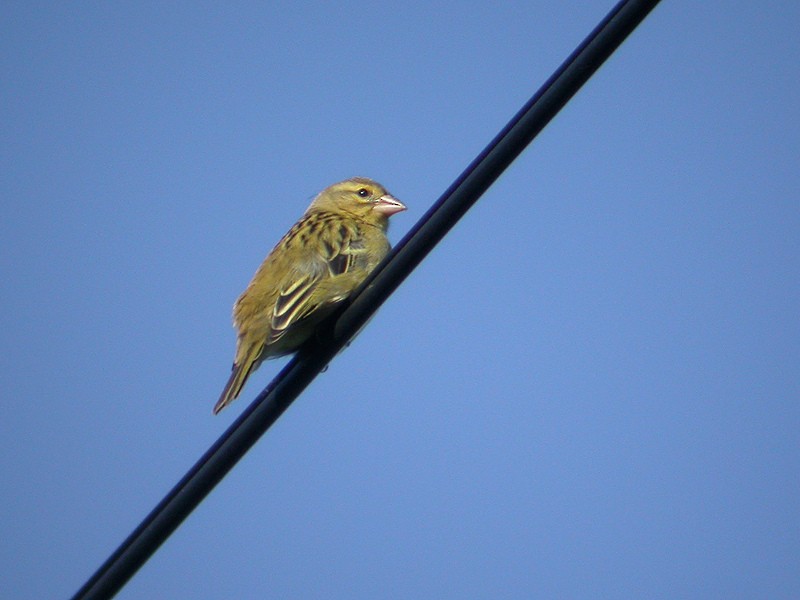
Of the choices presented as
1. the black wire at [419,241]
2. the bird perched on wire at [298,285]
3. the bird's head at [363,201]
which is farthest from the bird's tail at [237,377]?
the bird's head at [363,201]

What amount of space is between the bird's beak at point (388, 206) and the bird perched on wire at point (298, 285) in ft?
1.73

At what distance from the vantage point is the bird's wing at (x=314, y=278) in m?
6.26

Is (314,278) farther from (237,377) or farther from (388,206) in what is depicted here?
(388,206)

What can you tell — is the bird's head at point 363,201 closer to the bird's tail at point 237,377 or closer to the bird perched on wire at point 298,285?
the bird perched on wire at point 298,285

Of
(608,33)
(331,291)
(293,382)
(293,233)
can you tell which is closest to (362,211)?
(293,233)

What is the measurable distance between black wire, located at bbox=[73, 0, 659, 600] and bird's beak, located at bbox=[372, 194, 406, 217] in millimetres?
4314

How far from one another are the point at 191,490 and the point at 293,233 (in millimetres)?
3839

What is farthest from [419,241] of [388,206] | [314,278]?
[388,206]

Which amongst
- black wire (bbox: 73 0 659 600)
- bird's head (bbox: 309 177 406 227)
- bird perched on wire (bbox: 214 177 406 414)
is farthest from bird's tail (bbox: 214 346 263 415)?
bird's head (bbox: 309 177 406 227)

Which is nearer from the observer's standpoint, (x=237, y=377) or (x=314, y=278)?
(x=237, y=377)

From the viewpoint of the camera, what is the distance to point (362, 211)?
27.5ft

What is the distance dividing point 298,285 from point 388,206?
78.6 inches

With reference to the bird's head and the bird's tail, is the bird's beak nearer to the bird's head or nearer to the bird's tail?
the bird's head

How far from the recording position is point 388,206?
8344mm
